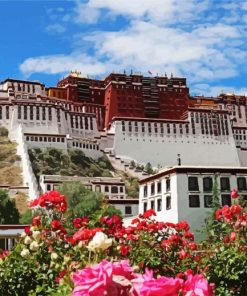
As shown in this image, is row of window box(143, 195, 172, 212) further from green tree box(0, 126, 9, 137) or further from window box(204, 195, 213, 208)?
green tree box(0, 126, 9, 137)

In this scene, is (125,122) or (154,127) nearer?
(125,122)

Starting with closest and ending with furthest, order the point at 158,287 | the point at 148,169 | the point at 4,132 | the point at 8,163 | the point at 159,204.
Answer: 1. the point at 158,287
2. the point at 159,204
3. the point at 8,163
4. the point at 148,169
5. the point at 4,132

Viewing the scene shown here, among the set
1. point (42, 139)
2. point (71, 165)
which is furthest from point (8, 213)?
point (42, 139)

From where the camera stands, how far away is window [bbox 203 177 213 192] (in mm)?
A: 34781

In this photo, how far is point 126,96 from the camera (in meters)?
85.4

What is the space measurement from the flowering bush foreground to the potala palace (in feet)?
170

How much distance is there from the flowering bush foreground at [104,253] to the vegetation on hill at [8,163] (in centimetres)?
5502

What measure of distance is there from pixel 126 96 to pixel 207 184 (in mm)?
51690

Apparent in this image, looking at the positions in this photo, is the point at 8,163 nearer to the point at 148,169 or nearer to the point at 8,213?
the point at 148,169

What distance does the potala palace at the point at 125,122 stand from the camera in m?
73.4

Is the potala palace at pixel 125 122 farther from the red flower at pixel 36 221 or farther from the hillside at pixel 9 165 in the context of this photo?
the red flower at pixel 36 221

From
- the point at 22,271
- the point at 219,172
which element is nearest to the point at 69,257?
the point at 22,271

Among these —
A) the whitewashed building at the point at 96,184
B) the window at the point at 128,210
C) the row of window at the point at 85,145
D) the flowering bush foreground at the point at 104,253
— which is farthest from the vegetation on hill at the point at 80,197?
the flowering bush foreground at the point at 104,253

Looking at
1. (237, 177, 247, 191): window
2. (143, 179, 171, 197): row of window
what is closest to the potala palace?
(143, 179, 171, 197): row of window
